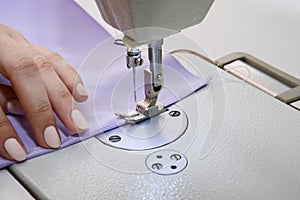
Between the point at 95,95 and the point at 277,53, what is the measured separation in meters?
0.45

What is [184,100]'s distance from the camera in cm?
101

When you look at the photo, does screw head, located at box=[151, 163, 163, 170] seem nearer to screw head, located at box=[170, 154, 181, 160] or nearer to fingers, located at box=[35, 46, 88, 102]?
screw head, located at box=[170, 154, 181, 160]

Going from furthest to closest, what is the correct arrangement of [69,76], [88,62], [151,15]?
[88,62], [69,76], [151,15]

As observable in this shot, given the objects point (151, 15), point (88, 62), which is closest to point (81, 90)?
point (88, 62)

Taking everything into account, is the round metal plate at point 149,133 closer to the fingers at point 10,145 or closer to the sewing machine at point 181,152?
the sewing machine at point 181,152

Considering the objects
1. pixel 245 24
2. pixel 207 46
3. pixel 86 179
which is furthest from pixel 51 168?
pixel 245 24

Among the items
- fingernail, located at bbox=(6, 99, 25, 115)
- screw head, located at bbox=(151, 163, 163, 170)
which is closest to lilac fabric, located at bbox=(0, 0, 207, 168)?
fingernail, located at bbox=(6, 99, 25, 115)

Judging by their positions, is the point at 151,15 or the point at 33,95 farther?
the point at 33,95

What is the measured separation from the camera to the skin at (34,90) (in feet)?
2.91

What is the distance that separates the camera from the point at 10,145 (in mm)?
853

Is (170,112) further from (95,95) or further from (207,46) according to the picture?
(207,46)

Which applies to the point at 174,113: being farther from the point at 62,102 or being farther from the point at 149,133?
the point at 62,102

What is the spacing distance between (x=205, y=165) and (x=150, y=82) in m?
0.17

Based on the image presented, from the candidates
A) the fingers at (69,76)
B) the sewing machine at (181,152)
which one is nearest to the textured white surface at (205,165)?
the sewing machine at (181,152)
